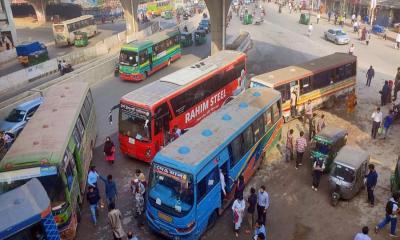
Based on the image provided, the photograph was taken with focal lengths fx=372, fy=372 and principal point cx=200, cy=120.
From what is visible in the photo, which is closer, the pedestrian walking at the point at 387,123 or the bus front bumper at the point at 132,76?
the pedestrian walking at the point at 387,123

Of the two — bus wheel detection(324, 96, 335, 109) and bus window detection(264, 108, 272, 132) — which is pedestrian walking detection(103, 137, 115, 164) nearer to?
bus window detection(264, 108, 272, 132)

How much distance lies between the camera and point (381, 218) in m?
13.4

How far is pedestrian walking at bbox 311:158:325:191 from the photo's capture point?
48.5 feet

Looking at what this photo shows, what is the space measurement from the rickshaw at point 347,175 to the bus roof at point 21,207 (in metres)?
10.0

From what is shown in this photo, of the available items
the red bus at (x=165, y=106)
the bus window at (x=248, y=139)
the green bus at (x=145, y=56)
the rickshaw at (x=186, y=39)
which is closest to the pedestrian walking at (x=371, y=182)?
the bus window at (x=248, y=139)

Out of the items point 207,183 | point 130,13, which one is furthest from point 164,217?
point 130,13

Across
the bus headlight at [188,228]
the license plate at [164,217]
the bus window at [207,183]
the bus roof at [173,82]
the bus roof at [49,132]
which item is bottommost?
the bus headlight at [188,228]

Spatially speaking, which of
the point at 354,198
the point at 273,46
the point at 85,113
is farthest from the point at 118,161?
the point at 273,46

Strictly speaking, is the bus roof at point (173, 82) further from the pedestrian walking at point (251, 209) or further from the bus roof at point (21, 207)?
the bus roof at point (21, 207)

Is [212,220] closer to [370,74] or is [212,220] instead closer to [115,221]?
[115,221]

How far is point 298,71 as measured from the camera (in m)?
21.2

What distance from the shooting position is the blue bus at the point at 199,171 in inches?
454

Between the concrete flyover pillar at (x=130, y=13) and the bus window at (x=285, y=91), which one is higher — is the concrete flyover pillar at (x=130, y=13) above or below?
above

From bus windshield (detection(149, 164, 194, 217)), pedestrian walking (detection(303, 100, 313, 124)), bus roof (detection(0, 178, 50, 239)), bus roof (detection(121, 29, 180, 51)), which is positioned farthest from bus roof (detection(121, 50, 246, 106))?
bus roof (detection(121, 29, 180, 51))
